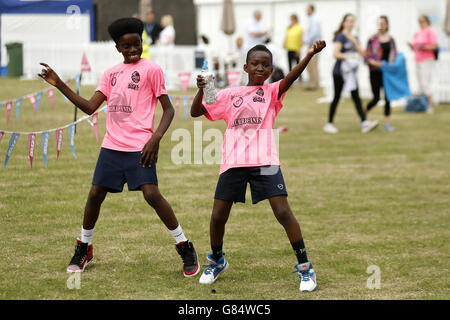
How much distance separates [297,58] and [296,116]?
5200 millimetres

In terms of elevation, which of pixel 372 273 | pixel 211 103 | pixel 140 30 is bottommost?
pixel 372 273

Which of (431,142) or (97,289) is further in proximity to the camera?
(431,142)

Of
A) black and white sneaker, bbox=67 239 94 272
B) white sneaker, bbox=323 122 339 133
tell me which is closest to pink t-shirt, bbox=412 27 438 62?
white sneaker, bbox=323 122 339 133

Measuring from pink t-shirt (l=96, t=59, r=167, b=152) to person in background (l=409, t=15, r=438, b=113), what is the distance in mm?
13204

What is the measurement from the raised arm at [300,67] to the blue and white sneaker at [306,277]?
1207 mm

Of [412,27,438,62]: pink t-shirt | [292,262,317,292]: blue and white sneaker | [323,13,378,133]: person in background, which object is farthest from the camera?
[412,27,438,62]: pink t-shirt

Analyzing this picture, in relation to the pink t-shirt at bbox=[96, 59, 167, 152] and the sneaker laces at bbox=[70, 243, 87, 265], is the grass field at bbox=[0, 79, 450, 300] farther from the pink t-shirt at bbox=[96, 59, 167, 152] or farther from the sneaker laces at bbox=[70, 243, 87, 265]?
the pink t-shirt at bbox=[96, 59, 167, 152]

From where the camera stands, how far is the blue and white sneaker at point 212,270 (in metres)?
5.45

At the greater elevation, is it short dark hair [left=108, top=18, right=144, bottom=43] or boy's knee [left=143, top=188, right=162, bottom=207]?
short dark hair [left=108, top=18, right=144, bottom=43]

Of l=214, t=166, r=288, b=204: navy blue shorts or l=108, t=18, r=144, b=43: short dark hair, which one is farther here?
l=108, t=18, r=144, b=43: short dark hair

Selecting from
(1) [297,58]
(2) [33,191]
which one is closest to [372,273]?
(2) [33,191]

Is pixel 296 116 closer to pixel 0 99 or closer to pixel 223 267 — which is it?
pixel 0 99

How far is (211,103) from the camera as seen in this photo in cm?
533

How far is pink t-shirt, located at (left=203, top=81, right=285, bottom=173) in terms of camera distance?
533 cm
